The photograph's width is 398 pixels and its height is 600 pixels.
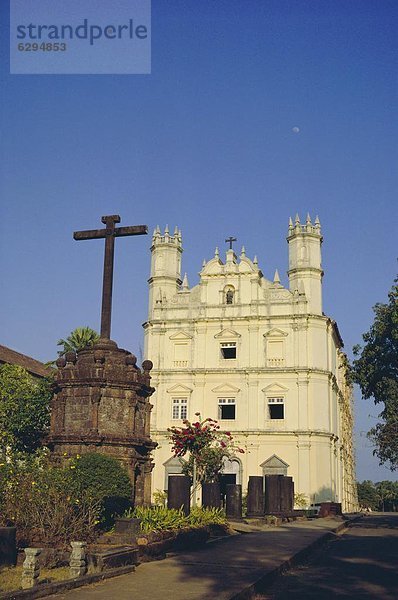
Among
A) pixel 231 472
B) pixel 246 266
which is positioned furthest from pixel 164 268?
pixel 231 472

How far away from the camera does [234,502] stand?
2309 centimetres

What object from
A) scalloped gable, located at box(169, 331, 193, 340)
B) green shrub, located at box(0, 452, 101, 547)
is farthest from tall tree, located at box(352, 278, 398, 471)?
green shrub, located at box(0, 452, 101, 547)

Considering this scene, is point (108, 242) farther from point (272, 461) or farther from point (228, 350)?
point (228, 350)

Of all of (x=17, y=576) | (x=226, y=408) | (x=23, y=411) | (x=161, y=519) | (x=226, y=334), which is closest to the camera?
(x=17, y=576)

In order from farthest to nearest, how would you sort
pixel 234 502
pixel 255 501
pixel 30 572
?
pixel 255 501 < pixel 234 502 < pixel 30 572

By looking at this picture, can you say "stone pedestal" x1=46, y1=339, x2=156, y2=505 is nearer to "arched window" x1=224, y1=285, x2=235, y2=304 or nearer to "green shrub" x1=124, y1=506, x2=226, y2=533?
"green shrub" x1=124, y1=506, x2=226, y2=533

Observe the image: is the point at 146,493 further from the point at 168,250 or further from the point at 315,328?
the point at 168,250

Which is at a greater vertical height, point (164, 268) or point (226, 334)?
point (164, 268)

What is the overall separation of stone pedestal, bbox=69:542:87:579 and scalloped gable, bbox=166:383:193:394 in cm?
3334

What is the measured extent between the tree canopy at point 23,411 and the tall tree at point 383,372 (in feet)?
50.3

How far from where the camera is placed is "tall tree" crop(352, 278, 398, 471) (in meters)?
30.0

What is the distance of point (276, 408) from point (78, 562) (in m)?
33.6

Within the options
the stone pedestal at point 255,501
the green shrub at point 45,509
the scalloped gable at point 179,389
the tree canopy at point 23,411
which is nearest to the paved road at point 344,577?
the green shrub at point 45,509

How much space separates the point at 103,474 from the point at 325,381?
30.5 m
